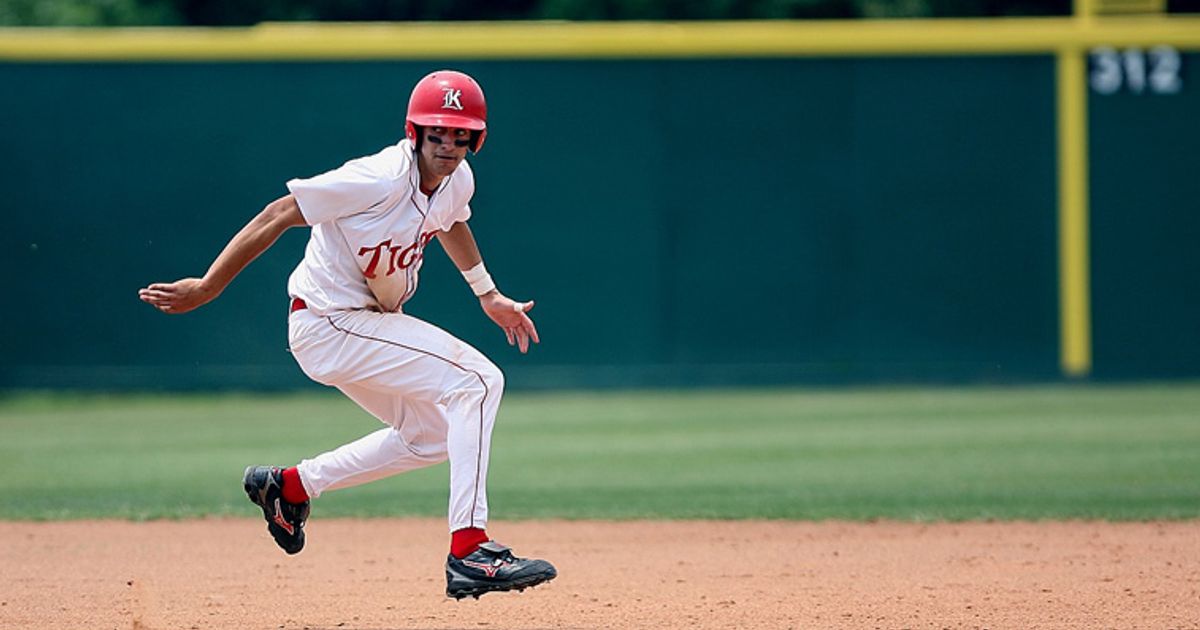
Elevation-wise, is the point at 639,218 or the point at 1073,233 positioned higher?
the point at 639,218

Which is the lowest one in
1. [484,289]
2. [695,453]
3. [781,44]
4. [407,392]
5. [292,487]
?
[695,453]

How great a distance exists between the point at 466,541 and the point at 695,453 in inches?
239

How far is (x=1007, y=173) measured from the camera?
1504 cm

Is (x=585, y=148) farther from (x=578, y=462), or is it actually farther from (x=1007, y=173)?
(x=578, y=462)

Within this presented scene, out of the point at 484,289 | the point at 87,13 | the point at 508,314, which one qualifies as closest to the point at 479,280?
the point at 484,289

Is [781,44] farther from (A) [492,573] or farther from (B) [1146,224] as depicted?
(A) [492,573]

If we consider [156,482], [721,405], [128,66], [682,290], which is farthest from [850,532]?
[128,66]

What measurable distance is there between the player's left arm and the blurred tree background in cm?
1405

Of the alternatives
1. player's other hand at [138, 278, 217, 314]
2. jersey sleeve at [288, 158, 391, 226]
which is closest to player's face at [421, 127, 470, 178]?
jersey sleeve at [288, 158, 391, 226]

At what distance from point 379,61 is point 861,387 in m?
5.37

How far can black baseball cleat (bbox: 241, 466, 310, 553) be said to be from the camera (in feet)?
18.1

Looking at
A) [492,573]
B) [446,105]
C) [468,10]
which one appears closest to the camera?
[492,573]

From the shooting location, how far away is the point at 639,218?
1491 centimetres

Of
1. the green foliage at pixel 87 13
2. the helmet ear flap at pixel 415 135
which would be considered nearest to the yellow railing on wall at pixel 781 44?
the green foliage at pixel 87 13
